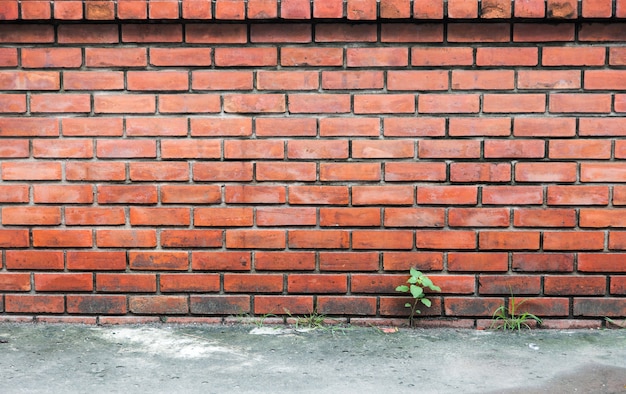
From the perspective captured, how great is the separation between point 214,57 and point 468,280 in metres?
1.54

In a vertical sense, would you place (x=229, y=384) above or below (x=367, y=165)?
below

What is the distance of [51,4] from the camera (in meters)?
2.64

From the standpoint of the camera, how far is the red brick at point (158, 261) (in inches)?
109

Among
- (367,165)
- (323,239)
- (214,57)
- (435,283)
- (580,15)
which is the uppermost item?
(580,15)

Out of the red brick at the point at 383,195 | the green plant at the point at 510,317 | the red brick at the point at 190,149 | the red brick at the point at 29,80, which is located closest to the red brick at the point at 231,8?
the red brick at the point at 190,149

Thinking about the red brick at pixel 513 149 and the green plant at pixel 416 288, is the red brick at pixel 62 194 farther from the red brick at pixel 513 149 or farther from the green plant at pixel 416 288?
the red brick at pixel 513 149

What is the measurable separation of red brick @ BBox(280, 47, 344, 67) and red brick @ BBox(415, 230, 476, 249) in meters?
0.87

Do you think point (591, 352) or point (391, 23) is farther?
point (391, 23)

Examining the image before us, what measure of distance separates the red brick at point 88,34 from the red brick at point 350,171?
1.11 meters

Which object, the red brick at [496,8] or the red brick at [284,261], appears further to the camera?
the red brick at [284,261]

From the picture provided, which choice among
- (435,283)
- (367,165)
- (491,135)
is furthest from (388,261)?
(491,135)

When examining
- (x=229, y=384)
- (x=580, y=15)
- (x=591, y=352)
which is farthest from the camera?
(x=580, y=15)

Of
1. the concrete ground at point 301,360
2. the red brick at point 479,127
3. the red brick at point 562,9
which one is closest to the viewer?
the concrete ground at point 301,360

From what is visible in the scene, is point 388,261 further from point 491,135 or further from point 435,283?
point 491,135
